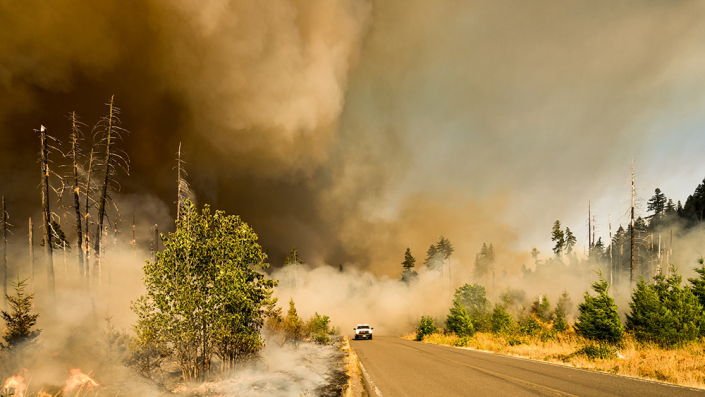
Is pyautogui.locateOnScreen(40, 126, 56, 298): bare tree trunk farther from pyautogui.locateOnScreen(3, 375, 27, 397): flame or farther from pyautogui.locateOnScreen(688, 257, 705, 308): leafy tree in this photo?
pyautogui.locateOnScreen(688, 257, 705, 308): leafy tree

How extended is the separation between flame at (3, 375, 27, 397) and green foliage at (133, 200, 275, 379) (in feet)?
13.3

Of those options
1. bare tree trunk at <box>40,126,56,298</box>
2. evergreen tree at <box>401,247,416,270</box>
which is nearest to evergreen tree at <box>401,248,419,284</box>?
evergreen tree at <box>401,247,416,270</box>

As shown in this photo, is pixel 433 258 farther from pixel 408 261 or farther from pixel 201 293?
pixel 201 293

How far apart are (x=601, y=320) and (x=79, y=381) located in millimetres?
24138

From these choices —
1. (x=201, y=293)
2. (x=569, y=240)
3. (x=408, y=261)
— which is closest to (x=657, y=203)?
(x=569, y=240)

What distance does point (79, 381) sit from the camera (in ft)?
32.9

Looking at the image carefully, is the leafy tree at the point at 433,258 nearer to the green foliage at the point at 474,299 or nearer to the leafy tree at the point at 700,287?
the green foliage at the point at 474,299

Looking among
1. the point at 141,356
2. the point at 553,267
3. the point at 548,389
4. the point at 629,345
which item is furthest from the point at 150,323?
the point at 553,267

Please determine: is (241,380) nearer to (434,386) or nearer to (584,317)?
(434,386)

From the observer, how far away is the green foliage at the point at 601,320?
16109 mm

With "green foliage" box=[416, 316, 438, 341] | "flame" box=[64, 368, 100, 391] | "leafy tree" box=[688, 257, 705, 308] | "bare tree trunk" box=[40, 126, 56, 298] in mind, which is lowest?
"green foliage" box=[416, 316, 438, 341]

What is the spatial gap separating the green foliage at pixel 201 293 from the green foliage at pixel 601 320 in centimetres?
1845

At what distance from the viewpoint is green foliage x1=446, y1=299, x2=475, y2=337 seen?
30266mm

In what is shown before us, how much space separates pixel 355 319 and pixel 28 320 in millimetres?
83515
